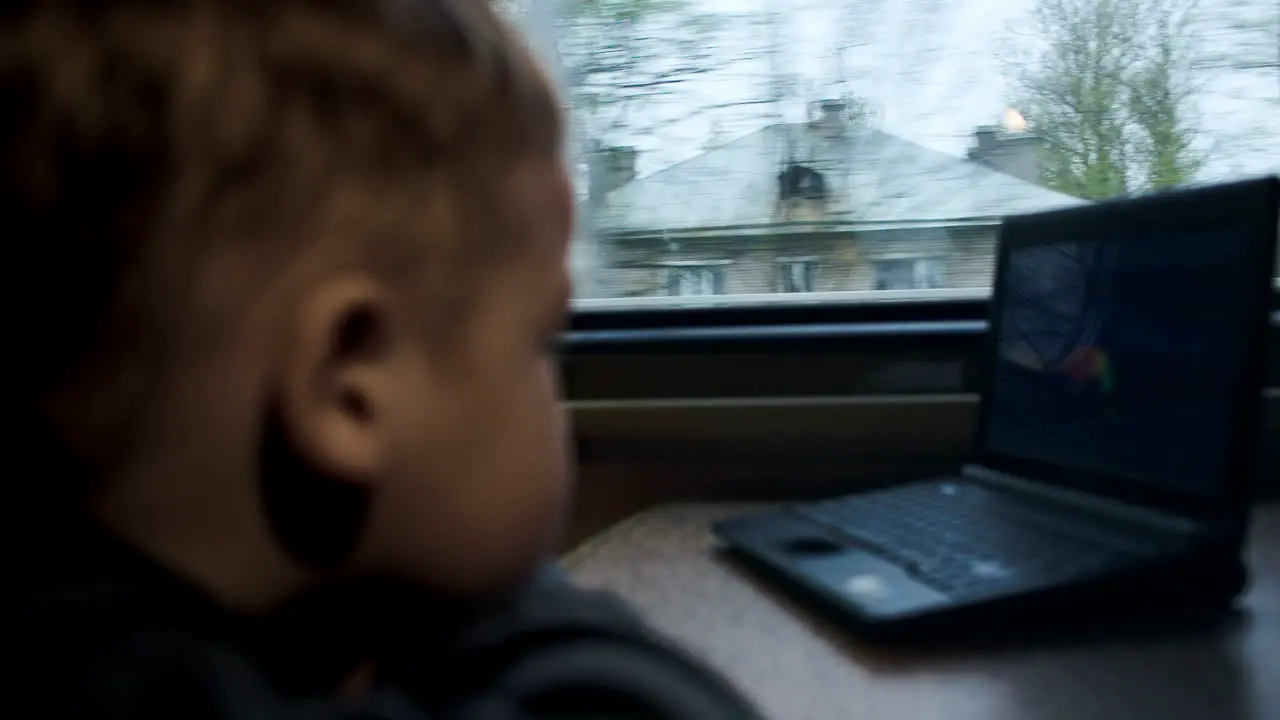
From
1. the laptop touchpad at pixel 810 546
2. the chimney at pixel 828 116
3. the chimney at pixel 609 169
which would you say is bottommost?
the laptop touchpad at pixel 810 546

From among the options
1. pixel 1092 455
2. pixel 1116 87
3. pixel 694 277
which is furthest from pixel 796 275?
pixel 1092 455

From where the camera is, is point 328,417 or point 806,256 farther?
A: point 806,256

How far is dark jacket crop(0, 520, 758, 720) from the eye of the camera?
1.05 ft

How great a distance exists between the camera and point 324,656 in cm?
42

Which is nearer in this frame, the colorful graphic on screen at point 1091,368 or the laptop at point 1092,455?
the laptop at point 1092,455

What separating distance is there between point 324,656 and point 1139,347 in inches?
21.8

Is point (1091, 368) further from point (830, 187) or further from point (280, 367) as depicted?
point (280, 367)

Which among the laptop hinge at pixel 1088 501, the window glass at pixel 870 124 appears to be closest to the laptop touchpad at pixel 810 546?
the laptop hinge at pixel 1088 501

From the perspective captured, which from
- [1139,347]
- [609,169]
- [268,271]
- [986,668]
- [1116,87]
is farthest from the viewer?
[609,169]

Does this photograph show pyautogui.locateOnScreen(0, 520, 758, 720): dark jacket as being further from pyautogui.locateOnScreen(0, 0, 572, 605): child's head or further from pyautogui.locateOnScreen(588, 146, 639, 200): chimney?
pyautogui.locateOnScreen(588, 146, 639, 200): chimney

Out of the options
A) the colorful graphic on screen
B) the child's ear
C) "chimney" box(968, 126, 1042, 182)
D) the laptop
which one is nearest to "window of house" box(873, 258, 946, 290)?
"chimney" box(968, 126, 1042, 182)

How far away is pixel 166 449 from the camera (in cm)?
36

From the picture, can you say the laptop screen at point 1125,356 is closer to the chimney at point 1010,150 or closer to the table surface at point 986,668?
the table surface at point 986,668

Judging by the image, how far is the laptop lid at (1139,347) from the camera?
65 cm
